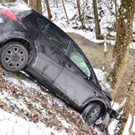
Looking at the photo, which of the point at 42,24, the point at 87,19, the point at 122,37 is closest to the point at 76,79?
the point at 42,24

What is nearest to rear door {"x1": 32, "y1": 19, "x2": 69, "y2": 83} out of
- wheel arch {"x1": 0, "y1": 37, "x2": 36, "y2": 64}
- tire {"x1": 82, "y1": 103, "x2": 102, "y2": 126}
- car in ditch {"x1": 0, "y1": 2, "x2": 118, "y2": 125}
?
car in ditch {"x1": 0, "y1": 2, "x2": 118, "y2": 125}

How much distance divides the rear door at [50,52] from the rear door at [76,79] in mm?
202

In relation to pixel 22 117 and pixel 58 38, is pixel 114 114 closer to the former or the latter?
pixel 58 38

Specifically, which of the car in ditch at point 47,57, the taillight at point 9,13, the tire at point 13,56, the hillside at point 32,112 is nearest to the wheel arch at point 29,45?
the car in ditch at point 47,57

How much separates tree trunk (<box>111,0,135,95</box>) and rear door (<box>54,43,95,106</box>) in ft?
5.90

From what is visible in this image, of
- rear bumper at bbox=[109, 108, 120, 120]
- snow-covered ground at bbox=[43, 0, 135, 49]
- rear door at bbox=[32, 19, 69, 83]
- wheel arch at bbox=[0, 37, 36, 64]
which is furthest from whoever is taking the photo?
snow-covered ground at bbox=[43, 0, 135, 49]

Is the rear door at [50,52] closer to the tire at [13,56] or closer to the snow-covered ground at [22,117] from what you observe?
the tire at [13,56]

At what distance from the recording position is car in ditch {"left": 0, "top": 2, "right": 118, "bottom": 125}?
509 cm

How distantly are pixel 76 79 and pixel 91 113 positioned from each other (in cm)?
121

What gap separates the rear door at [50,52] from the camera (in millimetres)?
5422

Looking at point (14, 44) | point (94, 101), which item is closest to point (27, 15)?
point (14, 44)

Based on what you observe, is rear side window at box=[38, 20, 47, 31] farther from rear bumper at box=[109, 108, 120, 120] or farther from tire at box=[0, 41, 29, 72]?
rear bumper at box=[109, 108, 120, 120]

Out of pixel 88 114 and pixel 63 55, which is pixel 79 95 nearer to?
pixel 88 114

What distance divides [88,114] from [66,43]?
7.00ft
